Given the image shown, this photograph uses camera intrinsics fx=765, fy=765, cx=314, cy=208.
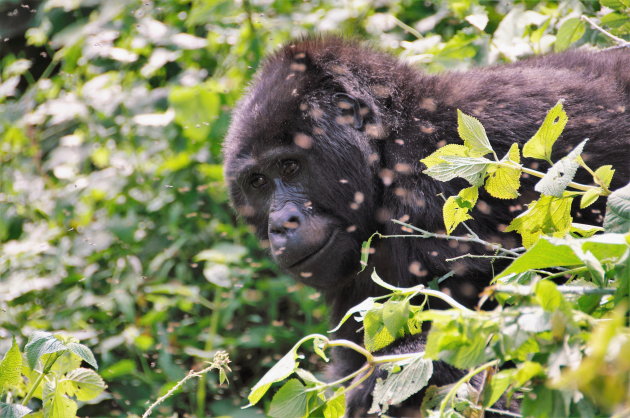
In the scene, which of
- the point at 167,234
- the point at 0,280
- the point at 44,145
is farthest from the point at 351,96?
the point at 44,145

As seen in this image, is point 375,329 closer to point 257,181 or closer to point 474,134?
point 474,134

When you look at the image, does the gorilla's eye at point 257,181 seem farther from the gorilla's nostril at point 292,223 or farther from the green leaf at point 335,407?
the green leaf at point 335,407

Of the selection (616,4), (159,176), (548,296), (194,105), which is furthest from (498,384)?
(159,176)

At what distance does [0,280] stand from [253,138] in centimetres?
239

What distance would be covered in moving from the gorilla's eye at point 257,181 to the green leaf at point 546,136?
1741 mm

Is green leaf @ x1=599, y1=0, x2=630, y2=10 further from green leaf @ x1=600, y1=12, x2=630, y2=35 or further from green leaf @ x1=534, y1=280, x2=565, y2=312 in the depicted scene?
green leaf @ x1=534, y1=280, x2=565, y2=312

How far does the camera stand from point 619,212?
173cm

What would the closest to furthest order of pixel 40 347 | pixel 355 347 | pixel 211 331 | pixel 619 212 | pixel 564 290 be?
pixel 564 290 < pixel 619 212 < pixel 355 347 < pixel 40 347 < pixel 211 331

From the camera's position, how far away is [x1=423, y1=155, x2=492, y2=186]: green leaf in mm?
1970

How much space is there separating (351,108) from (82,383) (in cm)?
159

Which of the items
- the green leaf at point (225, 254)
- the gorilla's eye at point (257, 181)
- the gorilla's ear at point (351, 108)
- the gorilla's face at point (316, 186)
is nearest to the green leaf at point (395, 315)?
the gorilla's face at point (316, 186)

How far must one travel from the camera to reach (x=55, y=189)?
5.61 m

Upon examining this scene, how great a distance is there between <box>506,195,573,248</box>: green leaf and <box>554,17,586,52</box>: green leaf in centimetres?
187

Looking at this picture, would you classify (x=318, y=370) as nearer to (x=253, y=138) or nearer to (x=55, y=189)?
(x=253, y=138)
